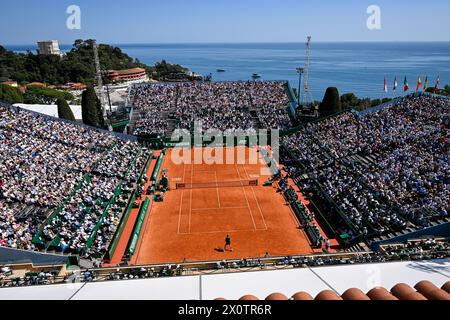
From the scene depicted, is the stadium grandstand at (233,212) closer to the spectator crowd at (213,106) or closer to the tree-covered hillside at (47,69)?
the spectator crowd at (213,106)

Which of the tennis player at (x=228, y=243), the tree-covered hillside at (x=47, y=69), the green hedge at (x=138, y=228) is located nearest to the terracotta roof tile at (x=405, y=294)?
the tennis player at (x=228, y=243)

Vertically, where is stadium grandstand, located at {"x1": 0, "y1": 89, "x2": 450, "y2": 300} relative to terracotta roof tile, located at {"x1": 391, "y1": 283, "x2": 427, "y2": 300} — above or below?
below

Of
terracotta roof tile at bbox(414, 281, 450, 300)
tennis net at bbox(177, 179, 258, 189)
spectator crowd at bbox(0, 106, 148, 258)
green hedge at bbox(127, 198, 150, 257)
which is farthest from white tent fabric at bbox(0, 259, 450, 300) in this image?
tennis net at bbox(177, 179, 258, 189)

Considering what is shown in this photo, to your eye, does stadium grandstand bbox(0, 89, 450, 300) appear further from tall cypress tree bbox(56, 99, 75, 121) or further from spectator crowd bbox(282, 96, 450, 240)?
tall cypress tree bbox(56, 99, 75, 121)
